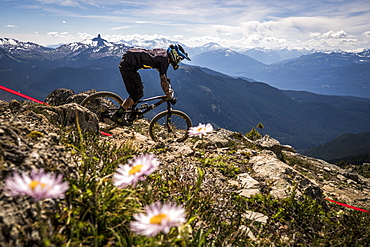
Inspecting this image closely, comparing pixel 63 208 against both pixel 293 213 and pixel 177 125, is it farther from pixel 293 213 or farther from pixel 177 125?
pixel 177 125

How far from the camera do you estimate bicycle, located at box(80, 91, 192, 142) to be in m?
9.19

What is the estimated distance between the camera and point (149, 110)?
9.41 meters

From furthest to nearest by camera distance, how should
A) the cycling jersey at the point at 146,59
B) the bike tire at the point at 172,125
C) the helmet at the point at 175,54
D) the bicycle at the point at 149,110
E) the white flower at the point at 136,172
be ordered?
the bike tire at the point at 172,125 → the bicycle at the point at 149,110 → the helmet at the point at 175,54 → the cycling jersey at the point at 146,59 → the white flower at the point at 136,172

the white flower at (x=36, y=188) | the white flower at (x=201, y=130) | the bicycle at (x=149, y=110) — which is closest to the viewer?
the white flower at (x=36, y=188)

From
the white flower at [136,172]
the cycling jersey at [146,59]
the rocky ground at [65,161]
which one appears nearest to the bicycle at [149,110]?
the cycling jersey at [146,59]

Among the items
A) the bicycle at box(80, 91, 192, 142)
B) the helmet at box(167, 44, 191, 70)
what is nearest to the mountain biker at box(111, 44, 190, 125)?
the helmet at box(167, 44, 191, 70)

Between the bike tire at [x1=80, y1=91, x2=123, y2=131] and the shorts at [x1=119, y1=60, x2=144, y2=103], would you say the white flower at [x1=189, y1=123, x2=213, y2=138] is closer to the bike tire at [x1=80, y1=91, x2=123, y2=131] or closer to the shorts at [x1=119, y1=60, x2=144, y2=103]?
the shorts at [x1=119, y1=60, x2=144, y2=103]

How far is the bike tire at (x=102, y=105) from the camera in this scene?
30.4 ft

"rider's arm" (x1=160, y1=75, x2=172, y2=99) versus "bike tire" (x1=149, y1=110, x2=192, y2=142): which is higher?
"rider's arm" (x1=160, y1=75, x2=172, y2=99)

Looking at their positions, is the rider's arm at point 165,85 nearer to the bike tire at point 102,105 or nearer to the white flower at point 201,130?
the bike tire at point 102,105

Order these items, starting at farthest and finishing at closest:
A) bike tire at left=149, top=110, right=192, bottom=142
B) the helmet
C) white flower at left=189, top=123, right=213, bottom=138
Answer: bike tire at left=149, top=110, right=192, bottom=142, the helmet, white flower at left=189, top=123, right=213, bottom=138

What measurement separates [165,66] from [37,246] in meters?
7.03

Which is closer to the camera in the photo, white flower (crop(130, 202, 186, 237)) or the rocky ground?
white flower (crop(130, 202, 186, 237))

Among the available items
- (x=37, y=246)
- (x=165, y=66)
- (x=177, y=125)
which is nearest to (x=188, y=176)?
(x=37, y=246)
